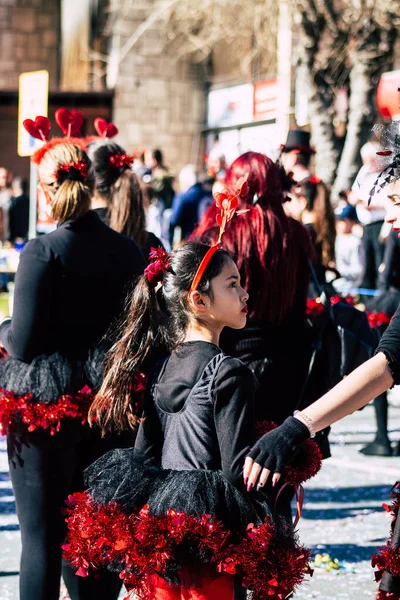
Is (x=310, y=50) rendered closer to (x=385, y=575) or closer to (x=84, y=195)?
(x=84, y=195)

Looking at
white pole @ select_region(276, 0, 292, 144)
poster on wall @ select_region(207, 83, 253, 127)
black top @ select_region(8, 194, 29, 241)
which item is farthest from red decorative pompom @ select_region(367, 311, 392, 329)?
poster on wall @ select_region(207, 83, 253, 127)

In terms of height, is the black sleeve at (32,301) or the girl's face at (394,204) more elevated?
the girl's face at (394,204)

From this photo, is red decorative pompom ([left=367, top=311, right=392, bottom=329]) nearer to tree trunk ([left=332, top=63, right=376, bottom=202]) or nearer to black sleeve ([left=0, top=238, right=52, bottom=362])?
black sleeve ([left=0, top=238, right=52, bottom=362])

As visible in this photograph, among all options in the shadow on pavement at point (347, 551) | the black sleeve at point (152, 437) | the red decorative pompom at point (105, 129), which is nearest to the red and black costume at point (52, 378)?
the black sleeve at point (152, 437)

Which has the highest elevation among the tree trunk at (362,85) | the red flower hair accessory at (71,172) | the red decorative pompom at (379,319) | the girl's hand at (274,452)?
the tree trunk at (362,85)

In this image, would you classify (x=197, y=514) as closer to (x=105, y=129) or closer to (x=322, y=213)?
(x=105, y=129)

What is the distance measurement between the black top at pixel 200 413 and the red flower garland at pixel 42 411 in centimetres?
58

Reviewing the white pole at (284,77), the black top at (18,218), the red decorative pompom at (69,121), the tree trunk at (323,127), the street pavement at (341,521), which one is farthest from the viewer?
the white pole at (284,77)

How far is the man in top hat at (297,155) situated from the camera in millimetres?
6617

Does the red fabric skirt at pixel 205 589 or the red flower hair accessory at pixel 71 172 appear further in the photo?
the red flower hair accessory at pixel 71 172

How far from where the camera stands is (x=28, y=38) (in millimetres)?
28859

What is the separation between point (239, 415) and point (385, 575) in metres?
0.57

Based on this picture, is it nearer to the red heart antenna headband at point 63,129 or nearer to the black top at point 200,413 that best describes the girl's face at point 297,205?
the red heart antenna headband at point 63,129

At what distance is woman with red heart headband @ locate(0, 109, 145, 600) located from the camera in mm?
3721
